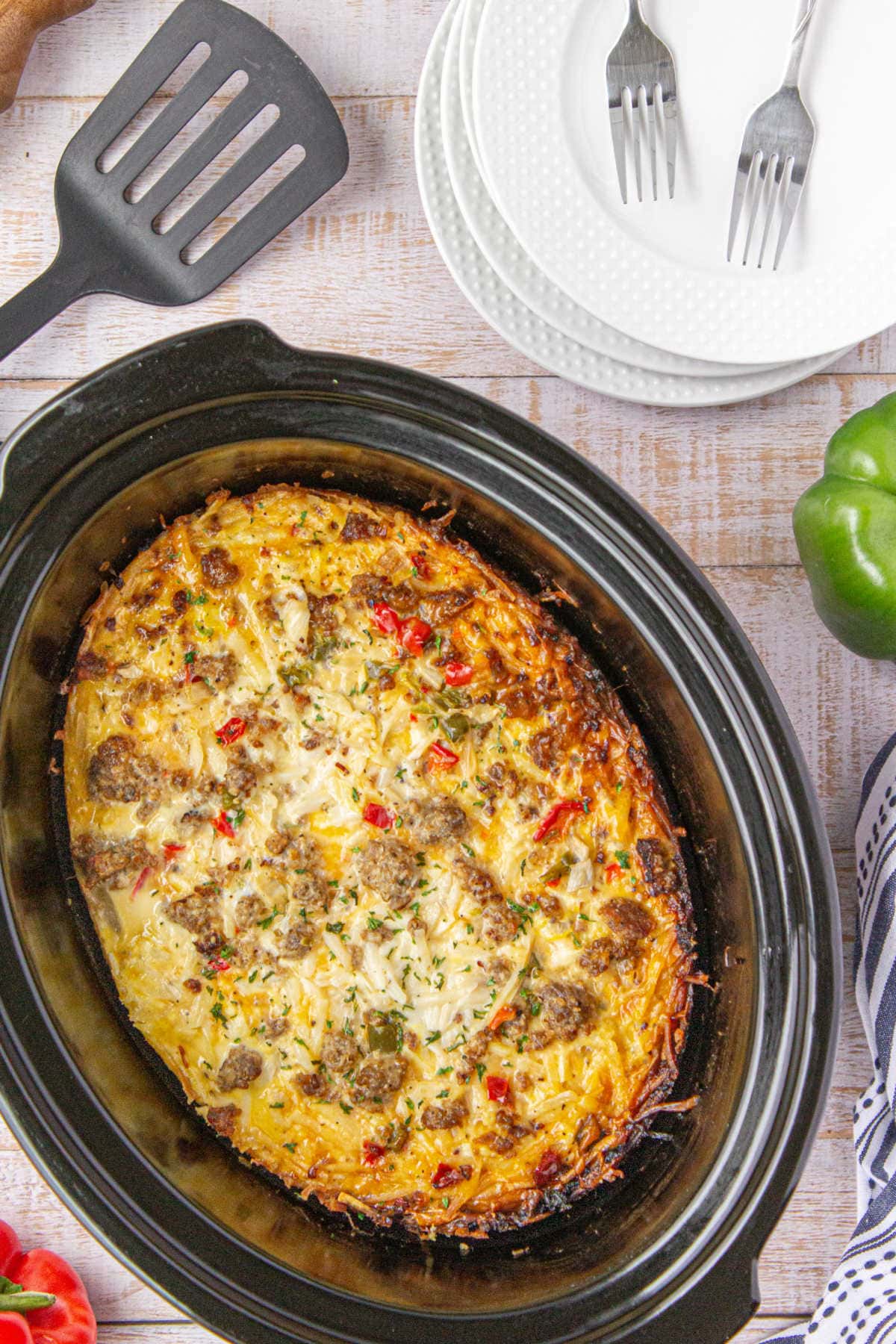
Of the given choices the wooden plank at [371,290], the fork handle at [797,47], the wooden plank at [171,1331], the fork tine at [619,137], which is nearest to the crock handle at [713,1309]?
the wooden plank at [171,1331]

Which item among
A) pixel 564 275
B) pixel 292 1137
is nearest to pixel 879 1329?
pixel 292 1137

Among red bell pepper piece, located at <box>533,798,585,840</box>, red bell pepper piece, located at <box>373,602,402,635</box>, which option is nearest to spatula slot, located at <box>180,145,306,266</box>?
red bell pepper piece, located at <box>373,602,402,635</box>

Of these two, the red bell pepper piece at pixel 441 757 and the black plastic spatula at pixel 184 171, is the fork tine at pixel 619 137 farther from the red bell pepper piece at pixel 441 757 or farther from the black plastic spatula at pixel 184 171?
the red bell pepper piece at pixel 441 757

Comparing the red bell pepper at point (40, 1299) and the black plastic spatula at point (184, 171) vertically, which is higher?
the black plastic spatula at point (184, 171)

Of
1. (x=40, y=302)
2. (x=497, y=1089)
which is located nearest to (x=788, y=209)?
(x=40, y=302)

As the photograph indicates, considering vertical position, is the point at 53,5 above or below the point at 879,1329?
above

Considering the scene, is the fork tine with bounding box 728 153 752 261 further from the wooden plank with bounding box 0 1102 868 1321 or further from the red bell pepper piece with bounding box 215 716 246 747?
the wooden plank with bounding box 0 1102 868 1321

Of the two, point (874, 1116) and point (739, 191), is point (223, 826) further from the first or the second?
point (739, 191)

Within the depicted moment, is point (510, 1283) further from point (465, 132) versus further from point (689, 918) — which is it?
point (465, 132)
